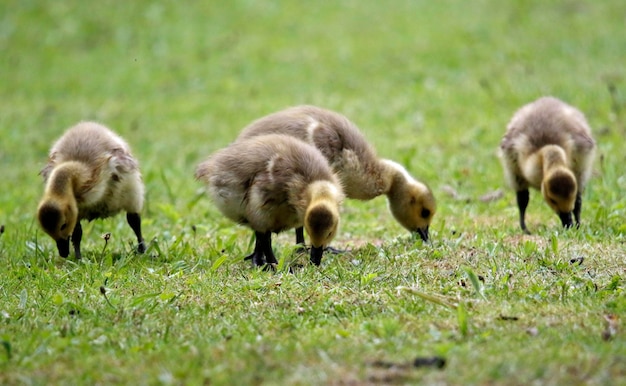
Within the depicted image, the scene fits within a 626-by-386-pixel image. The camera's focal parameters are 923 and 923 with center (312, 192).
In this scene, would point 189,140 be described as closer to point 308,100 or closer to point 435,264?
point 308,100

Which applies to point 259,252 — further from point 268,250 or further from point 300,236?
point 300,236

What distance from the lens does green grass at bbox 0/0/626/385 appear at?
475 centimetres

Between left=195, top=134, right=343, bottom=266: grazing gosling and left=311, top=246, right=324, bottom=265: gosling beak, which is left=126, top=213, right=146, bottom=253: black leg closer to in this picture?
left=195, top=134, right=343, bottom=266: grazing gosling

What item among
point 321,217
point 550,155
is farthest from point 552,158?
point 321,217

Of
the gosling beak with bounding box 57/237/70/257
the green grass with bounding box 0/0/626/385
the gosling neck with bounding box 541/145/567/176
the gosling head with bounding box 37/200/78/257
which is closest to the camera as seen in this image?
the green grass with bounding box 0/0/626/385

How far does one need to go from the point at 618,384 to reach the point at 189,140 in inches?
386

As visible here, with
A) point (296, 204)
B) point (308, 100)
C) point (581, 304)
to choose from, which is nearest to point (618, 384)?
point (581, 304)

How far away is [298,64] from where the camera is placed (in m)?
17.0

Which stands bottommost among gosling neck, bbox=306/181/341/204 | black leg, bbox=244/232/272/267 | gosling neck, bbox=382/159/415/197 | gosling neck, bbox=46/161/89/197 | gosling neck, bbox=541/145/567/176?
black leg, bbox=244/232/272/267

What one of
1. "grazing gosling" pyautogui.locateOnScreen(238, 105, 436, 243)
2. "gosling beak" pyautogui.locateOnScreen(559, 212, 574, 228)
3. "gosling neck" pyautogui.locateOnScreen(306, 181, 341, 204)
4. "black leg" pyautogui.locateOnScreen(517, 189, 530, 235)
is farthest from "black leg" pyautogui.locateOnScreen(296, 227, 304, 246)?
"gosling beak" pyautogui.locateOnScreen(559, 212, 574, 228)

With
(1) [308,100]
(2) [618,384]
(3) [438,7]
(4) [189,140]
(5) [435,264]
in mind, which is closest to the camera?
(2) [618,384]

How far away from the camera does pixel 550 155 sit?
26.0 feet

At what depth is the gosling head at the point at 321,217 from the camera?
6.27 m

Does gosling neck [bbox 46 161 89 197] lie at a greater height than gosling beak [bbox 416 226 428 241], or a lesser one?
greater
